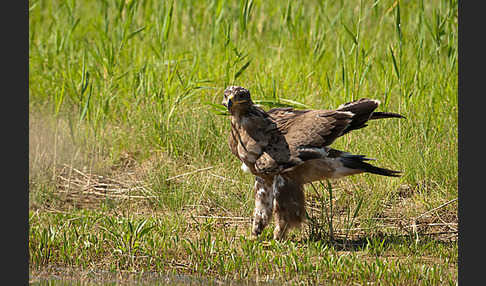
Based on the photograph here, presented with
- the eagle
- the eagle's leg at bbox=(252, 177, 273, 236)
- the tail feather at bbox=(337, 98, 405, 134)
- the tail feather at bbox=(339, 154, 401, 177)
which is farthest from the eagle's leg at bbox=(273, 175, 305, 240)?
the tail feather at bbox=(337, 98, 405, 134)

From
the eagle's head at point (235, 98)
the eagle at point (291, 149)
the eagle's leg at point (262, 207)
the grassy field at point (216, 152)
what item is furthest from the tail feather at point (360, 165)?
the eagle's head at point (235, 98)

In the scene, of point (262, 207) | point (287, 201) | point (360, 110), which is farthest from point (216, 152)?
point (360, 110)

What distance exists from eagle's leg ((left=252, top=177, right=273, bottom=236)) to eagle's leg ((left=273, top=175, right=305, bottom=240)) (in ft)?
0.44

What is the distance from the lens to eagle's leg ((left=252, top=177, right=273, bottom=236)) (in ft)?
19.4

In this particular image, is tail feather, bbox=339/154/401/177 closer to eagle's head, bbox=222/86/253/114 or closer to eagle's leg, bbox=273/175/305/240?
eagle's leg, bbox=273/175/305/240

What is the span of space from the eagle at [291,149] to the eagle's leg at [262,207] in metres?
0.01

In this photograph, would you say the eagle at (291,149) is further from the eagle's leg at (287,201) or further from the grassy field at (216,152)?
the grassy field at (216,152)

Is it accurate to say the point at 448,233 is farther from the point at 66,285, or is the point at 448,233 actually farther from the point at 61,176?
the point at 61,176

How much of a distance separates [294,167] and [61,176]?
280 centimetres

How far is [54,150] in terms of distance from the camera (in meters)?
7.50

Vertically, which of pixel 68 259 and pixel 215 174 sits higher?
pixel 215 174

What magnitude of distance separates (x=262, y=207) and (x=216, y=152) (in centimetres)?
154

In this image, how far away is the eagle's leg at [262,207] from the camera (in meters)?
5.92

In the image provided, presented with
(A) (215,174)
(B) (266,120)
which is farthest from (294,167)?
(A) (215,174)
